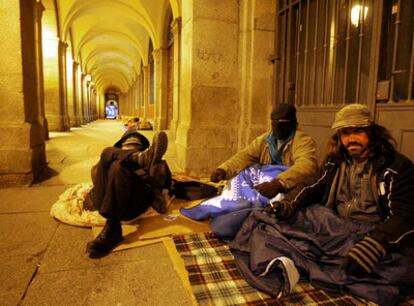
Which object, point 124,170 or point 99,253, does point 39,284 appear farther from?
point 124,170

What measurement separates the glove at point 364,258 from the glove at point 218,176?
148cm

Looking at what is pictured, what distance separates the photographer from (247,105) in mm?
4836

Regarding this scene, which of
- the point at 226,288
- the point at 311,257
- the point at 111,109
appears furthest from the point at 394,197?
the point at 111,109

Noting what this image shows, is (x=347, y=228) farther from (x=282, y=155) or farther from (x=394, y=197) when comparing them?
(x=282, y=155)

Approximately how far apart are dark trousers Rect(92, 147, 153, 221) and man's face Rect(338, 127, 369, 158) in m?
1.59

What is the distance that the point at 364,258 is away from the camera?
1.61 m

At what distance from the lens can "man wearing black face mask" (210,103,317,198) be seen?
8.16 feet

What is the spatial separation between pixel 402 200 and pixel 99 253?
205 cm

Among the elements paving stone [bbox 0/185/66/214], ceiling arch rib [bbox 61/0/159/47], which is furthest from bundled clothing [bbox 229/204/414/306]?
ceiling arch rib [bbox 61/0/159/47]

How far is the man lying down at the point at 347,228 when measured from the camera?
5.54 ft

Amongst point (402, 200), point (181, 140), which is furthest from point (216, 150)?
point (402, 200)

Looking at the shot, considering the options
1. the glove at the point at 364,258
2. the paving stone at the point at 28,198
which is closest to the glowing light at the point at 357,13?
the glove at the point at 364,258

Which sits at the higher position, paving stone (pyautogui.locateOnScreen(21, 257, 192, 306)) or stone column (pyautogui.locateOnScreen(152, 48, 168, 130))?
stone column (pyautogui.locateOnScreen(152, 48, 168, 130))

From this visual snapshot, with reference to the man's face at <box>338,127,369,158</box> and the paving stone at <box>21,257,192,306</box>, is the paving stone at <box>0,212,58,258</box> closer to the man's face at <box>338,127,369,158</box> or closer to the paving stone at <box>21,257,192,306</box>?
the paving stone at <box>21,257,192,306</box>
